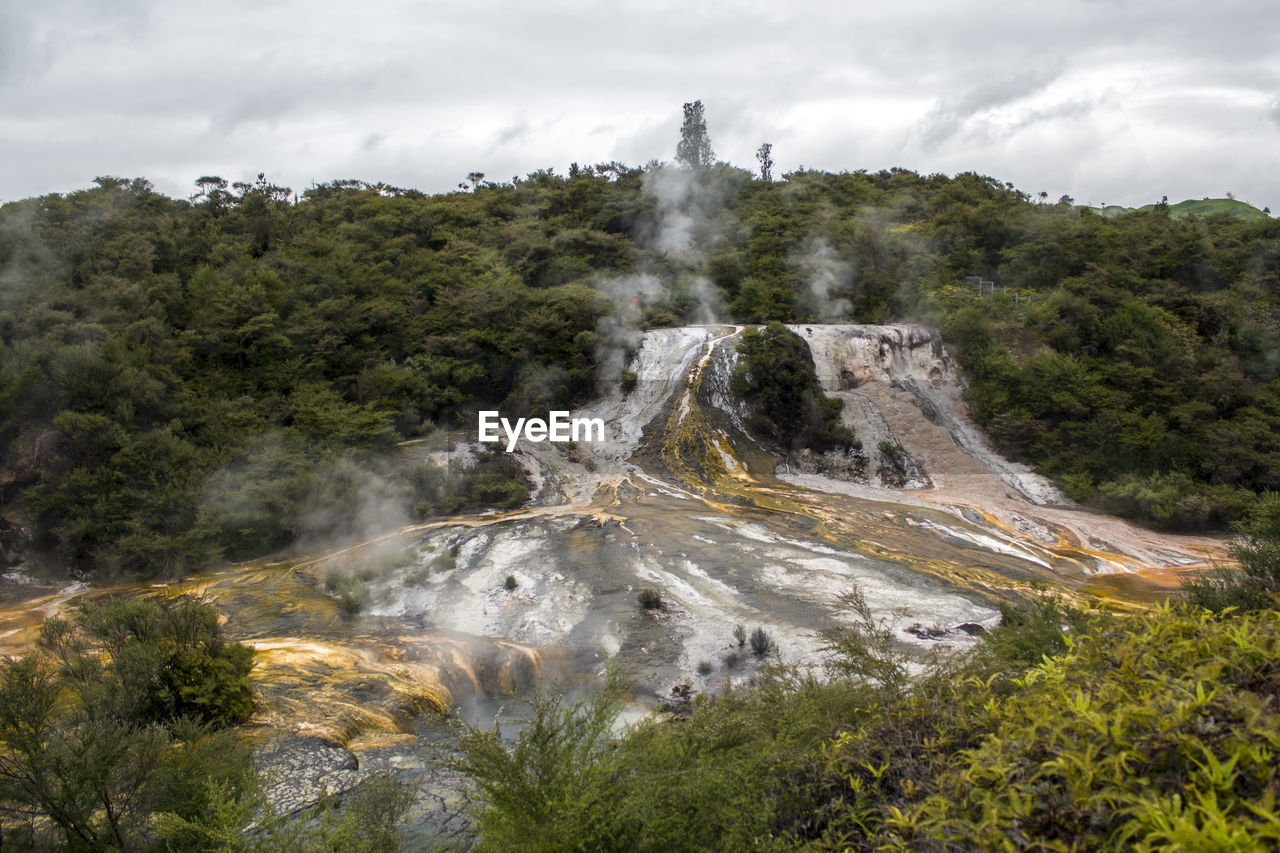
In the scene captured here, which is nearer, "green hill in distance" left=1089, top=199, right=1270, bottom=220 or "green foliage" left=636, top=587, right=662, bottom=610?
"green foliage" left=636, top=587, right=662, bottom=610

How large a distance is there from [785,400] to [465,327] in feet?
29.9

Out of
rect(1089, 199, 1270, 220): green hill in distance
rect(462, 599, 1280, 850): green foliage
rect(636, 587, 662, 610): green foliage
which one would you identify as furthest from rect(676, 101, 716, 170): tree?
rect(462, 599, 1280, 850): green foliage

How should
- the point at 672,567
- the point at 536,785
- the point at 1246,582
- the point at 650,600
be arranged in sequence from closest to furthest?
the point at 536,785, the point at 1246,582, the point at 650,600, the point at 672,567

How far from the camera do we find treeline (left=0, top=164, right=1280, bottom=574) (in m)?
13.6

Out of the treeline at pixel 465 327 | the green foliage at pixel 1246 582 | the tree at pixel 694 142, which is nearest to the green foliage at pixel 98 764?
the green foliage at pixel 1246 582

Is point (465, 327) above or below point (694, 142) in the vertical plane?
below

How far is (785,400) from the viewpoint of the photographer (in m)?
18.7

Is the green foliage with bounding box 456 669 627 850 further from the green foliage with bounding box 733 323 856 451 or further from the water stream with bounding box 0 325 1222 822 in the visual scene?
the green foliage with bounding box 733 323 856 451

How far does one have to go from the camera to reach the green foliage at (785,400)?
18.3m

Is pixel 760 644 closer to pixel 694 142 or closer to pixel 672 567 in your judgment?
pixel 672 567

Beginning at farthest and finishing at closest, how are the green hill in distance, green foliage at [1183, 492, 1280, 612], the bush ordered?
the green hill in distance, the bush, green foliage at [1183, 492, 1280, 612]

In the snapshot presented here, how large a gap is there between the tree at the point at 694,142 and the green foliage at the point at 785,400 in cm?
2015

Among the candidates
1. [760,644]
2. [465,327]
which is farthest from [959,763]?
[465,327]

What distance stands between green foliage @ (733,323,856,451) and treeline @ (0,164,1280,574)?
3.81 m
